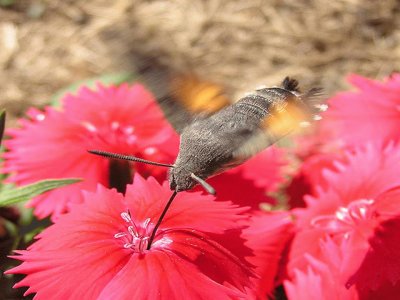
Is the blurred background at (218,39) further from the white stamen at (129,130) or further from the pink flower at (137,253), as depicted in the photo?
the pink flower at (137,253)

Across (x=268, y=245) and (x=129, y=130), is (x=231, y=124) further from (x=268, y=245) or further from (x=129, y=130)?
(x=129, y=130)

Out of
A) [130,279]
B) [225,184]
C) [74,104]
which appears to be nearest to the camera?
[130,279]

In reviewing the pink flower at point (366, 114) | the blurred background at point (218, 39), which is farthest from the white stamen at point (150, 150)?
the blurred background at point (218, 39)

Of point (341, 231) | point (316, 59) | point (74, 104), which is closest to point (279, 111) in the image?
point (341, 231)

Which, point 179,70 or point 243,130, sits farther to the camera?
point 179,70

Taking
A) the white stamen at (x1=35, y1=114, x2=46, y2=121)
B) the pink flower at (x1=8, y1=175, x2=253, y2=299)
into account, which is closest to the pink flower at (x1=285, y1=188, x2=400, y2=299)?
the pink flower at (x1=8, y1=175, x2=253, y2=299)

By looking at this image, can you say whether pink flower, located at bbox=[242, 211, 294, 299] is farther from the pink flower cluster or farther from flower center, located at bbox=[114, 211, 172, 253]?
flower center, located at bbox=[114, 211, 172, 253]

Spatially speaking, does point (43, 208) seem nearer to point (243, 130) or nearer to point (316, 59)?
point (243, 130)
